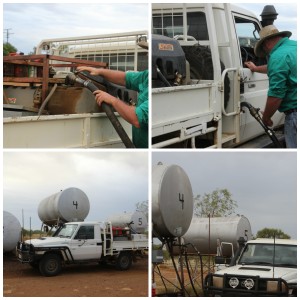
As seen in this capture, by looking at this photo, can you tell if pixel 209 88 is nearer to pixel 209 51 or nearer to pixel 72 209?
pixel 209 51

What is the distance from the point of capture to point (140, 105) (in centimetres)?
529

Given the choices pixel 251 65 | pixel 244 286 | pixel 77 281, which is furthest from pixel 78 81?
pixel 244 286

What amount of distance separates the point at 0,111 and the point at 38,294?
1963 millimetres

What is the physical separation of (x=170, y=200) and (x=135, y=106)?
111 centimetres

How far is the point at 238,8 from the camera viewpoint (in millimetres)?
6777

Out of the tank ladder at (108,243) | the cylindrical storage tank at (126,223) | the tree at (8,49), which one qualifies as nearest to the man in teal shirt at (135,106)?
the tree at (8,49)

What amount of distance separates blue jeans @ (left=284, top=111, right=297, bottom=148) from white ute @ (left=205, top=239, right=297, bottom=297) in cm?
108

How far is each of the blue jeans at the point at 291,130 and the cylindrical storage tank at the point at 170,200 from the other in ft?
3.97

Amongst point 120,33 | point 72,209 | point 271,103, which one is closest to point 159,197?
point 271,103

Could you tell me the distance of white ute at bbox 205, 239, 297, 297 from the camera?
5.39m

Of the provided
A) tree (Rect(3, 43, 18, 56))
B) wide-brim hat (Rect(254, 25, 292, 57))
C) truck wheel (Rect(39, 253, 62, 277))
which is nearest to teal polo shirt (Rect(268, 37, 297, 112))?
wide-brim hat (Rect(254, 25, 292, 57))

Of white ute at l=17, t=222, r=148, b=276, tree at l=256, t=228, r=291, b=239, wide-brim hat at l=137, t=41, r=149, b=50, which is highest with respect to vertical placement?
wide-brim hat at l=137, t=41, r=149, b=50

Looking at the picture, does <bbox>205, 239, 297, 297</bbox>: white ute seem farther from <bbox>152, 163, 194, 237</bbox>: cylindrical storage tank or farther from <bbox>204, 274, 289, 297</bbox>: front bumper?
<bbox>152, 163, 194, 237</bbox>: cylindrical storage tank

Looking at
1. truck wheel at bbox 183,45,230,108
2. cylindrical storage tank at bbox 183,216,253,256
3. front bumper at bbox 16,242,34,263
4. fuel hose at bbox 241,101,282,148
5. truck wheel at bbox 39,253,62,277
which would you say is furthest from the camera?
cylindrical storage tank at bbox 183,216,253,256
